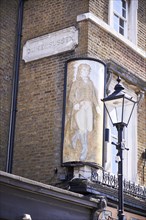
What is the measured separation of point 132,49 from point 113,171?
345 cm

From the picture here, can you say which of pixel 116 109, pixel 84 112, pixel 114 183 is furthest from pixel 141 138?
pixel 116 109

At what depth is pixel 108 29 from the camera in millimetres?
13328

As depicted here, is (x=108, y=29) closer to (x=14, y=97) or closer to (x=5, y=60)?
(x=5, y=60)

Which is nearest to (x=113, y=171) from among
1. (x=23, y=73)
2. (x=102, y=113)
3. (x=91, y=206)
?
(x=102, y=113)

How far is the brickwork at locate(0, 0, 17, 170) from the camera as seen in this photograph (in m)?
13.0

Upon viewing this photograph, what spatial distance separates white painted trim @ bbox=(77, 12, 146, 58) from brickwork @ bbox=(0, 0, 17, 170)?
209cm

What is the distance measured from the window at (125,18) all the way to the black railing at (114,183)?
13.4 feet

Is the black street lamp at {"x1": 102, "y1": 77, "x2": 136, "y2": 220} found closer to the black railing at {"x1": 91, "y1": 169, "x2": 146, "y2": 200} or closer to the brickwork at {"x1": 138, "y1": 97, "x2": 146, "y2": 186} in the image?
the black railing at {"x1": 91, "y1": 169, "x2": 146, "y2": 200}

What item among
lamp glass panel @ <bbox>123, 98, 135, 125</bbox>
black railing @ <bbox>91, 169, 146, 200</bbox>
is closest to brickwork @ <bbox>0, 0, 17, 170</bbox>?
black railing @ <bbox>91, 169, 146, 200</bbox>

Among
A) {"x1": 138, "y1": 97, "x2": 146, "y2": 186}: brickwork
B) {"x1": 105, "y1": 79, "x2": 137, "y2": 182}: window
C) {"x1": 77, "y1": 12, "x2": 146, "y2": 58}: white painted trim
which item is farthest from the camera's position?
{"x1": 138, "y1": 97, "x2": 146, "y2": 186}: brickwork

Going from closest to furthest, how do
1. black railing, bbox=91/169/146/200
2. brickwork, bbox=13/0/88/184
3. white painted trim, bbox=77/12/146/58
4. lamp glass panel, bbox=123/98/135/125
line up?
lamp glass panel, bbox=123/98/135/125 < black railing, bbox=91/169/146/200 < brickwork, bbox=13/0/88/184 < white painted trim, bbox=77/12/146/58

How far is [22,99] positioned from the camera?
43.0 ft

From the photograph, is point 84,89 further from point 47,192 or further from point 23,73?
point 47,192

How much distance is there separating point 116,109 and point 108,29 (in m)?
4.48
